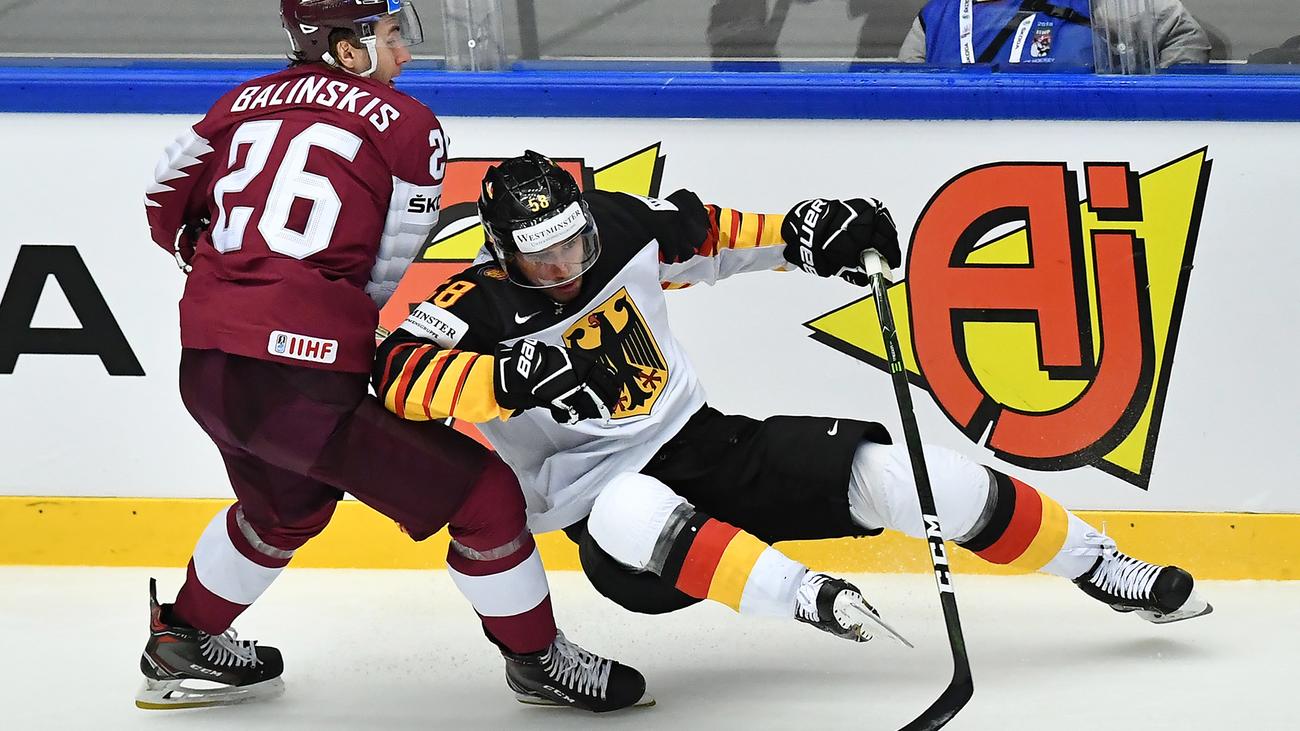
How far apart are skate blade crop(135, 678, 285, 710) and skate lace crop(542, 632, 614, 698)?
1.99 ft

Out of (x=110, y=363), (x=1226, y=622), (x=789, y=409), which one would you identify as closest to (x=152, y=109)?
(x=110, y=363)

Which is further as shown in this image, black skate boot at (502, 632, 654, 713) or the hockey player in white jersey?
black skate boot at (502, 632, 654, 713)

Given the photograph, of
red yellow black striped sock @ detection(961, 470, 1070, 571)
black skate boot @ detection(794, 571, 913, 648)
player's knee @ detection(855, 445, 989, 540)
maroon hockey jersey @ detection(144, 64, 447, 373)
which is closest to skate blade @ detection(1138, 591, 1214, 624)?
red yellow black striped sock @ detection(961, 470, 1070, 571)

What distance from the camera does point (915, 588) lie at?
3131mm

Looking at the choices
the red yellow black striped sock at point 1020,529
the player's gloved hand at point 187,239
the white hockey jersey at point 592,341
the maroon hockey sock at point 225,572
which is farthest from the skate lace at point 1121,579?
the player's gloved hand at point 187,239

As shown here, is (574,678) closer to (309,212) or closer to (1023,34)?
(309,212)

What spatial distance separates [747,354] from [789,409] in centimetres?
16

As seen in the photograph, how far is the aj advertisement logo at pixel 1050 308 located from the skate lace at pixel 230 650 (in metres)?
1.43

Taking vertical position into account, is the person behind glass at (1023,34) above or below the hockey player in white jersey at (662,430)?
above

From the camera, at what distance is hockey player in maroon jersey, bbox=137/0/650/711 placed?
225 cm

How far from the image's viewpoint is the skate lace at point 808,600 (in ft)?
6.85

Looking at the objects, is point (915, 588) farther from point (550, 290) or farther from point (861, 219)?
point (550, 290)

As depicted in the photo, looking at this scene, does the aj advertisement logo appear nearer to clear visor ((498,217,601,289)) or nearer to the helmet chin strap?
clear visor ((498,217,601,289))

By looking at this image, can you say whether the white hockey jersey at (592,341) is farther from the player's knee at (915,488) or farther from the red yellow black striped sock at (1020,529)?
the red yellow black striped sock at (1020,529)
